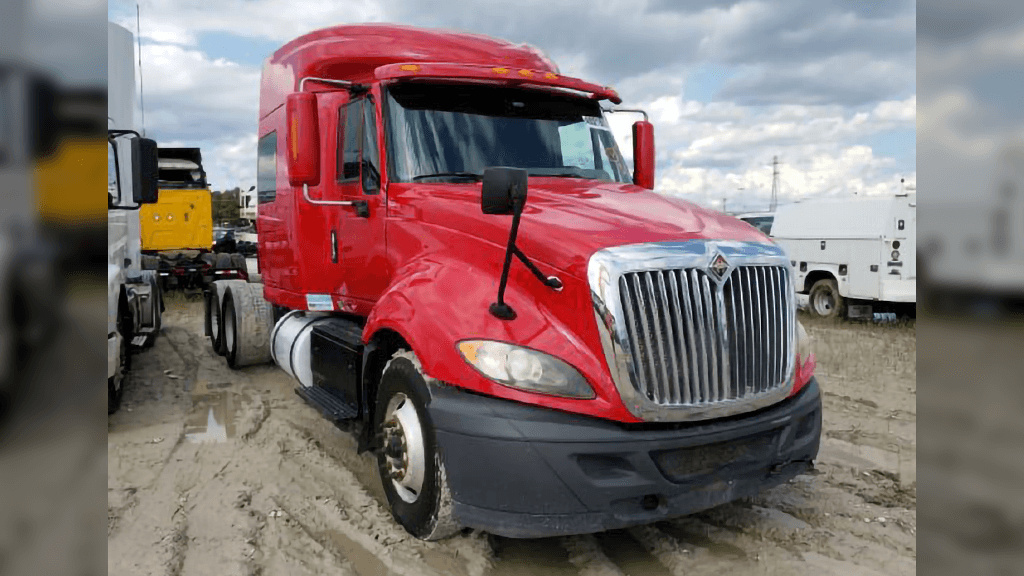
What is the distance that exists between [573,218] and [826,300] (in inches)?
429

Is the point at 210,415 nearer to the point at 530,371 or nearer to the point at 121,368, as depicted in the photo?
the point at 121,368

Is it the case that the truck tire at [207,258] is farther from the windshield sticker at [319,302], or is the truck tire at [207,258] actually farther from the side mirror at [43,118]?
the side mirror at [43,118]

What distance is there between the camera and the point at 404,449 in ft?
12.5

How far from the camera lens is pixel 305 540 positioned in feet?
13.0

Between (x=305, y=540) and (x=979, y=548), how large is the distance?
11.7 feet

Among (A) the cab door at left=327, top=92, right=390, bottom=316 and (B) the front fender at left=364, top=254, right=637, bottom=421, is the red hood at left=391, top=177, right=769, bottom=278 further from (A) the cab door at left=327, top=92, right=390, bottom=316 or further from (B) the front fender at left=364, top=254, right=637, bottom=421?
(A) the cab door at left=327, top=92, right=390, bottom=316

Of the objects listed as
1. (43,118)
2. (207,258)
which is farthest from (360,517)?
(207,258)

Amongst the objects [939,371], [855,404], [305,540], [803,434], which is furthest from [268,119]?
[939,371]

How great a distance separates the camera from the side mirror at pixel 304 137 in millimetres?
4691

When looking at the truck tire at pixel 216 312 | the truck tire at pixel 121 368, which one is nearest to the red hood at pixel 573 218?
the truck tire at pixel 121 368

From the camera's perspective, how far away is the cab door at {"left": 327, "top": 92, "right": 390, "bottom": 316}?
4.89 meters

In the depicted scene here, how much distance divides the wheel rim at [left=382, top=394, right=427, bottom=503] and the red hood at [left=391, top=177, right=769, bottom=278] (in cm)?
101

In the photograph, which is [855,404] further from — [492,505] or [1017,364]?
[1017,364]

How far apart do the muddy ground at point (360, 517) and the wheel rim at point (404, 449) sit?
1.05 feet
